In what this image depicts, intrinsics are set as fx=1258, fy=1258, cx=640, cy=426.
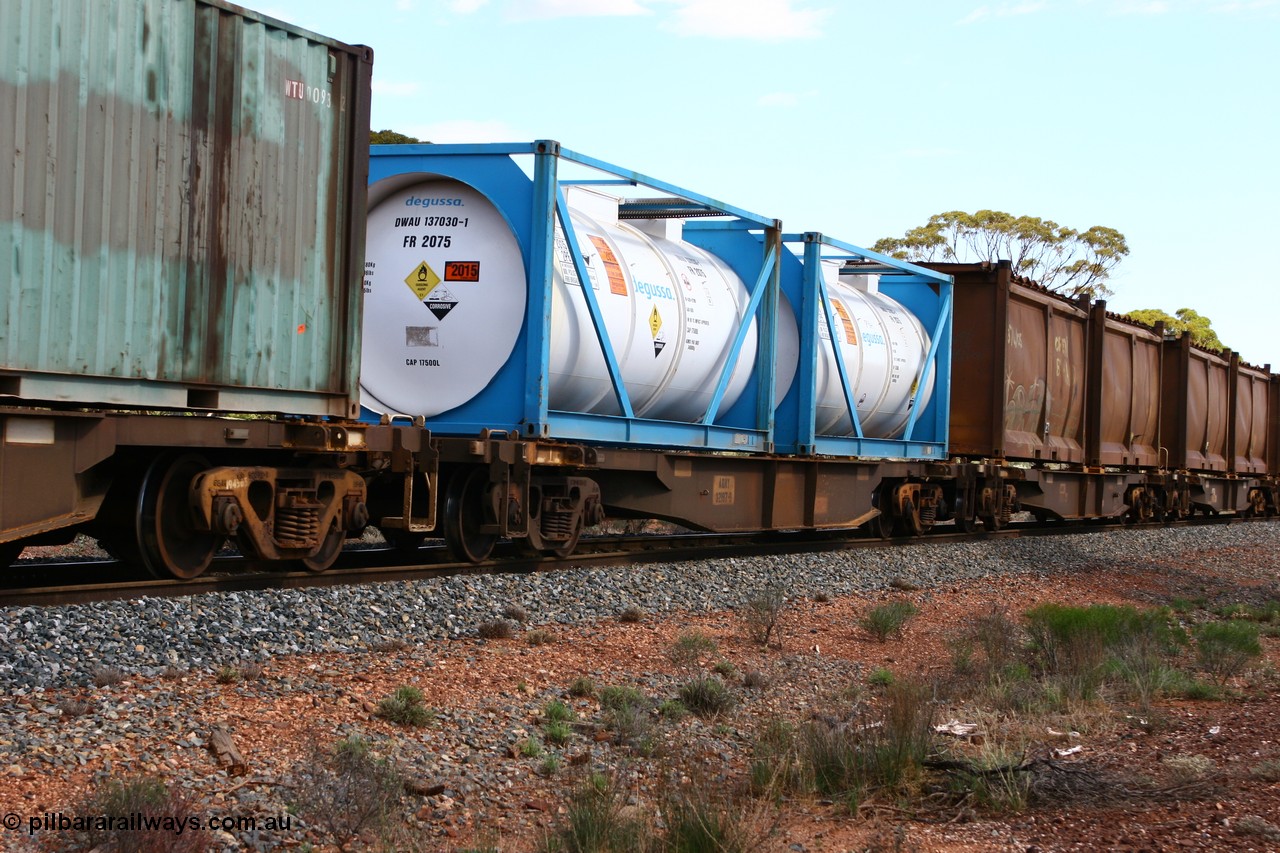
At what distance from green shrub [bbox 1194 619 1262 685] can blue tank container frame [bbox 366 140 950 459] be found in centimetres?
504

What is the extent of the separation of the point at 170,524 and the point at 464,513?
114 inches

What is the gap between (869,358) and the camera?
1564 cm

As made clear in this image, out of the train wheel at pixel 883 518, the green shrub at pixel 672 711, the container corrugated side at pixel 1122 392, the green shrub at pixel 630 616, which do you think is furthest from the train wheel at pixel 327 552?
the container corrugated side at pixel 1122 392

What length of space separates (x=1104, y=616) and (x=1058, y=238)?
187ft

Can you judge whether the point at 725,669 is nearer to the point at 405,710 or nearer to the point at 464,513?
the point at 405,710

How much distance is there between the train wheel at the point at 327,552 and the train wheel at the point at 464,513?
4.33 ft

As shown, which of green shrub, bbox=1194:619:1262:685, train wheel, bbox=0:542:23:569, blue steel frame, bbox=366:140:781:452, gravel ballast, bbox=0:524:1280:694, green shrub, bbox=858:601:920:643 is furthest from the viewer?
blue steel frame, bbox=366:140:781:452

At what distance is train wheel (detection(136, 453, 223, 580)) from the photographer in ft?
26.2

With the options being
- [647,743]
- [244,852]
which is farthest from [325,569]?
[244,852]

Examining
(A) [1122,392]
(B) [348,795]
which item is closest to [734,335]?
(B) [348,795]

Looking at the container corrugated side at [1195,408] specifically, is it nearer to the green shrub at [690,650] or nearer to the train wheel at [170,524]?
the green shrub at [690,650]

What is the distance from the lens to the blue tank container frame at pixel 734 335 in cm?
1027

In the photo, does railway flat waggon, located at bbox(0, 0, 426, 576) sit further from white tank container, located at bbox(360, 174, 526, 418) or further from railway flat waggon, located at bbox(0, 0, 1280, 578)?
white tank container, located at bbox(360, 174, 526, 418)

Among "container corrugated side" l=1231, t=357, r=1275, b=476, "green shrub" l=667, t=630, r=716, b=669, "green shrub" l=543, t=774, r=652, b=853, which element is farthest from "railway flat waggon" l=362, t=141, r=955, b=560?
"container corrugated side" l=1231, t=357, r=1275, b=476
